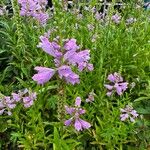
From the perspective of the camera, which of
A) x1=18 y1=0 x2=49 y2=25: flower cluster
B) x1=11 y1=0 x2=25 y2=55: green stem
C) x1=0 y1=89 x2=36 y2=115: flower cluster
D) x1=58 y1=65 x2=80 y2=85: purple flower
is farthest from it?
x1=18 y1=0 x2=49 y2=25: flower cluster

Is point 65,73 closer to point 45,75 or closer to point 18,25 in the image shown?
point 45,75

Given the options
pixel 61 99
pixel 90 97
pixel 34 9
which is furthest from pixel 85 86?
pixel 61 99

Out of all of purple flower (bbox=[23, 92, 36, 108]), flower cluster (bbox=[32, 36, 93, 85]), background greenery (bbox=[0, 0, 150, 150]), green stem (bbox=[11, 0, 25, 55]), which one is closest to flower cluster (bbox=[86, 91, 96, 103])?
background greenery (bbox=[0, 0, 150, 150])

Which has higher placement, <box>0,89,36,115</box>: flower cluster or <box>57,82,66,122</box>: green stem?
<box>57,82,66,122</box>: green stem

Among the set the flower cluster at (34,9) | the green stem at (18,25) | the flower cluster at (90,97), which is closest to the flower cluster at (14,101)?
the flower cluster at (90,97)

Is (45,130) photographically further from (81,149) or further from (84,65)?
(84,65)

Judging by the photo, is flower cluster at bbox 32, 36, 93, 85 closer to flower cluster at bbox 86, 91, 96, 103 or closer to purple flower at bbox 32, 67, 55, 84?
purple flower at bbox 32, 67, 55, 84

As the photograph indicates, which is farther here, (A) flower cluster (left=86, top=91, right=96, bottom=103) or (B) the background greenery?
(A) flower cluster (left=86, top=91, right=96, bottom=103)

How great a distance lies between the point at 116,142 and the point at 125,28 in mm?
1473

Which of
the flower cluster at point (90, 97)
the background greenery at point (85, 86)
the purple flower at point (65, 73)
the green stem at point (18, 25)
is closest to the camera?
the purple flower at point (65, 73)

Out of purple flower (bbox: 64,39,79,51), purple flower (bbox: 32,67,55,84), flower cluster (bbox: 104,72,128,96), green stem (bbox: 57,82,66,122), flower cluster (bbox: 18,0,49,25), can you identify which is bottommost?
flower cluster (bbox: 104,72,128,96)

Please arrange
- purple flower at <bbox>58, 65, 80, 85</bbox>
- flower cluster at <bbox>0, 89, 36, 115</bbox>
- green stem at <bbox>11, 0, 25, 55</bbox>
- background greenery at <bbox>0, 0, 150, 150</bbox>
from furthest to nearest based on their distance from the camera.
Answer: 1. green stem at <bbox>11, 0, 25, 55</bbox>
2. background greenery at <bbox>0, 0, 150, 150</bbox>
3. flower cluster at <bbox>0, 89, 36, 115</bbox>
4. purple flower at <bbox>58, 65, 80, 85</bbox>

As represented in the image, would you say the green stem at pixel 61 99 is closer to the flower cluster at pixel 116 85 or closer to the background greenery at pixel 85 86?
the background greenery at pixel 85 86

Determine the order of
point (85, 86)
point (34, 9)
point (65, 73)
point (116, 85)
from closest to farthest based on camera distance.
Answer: point (65, 73) < point (116, 85) < point (85, 86) < point (34, 9)
